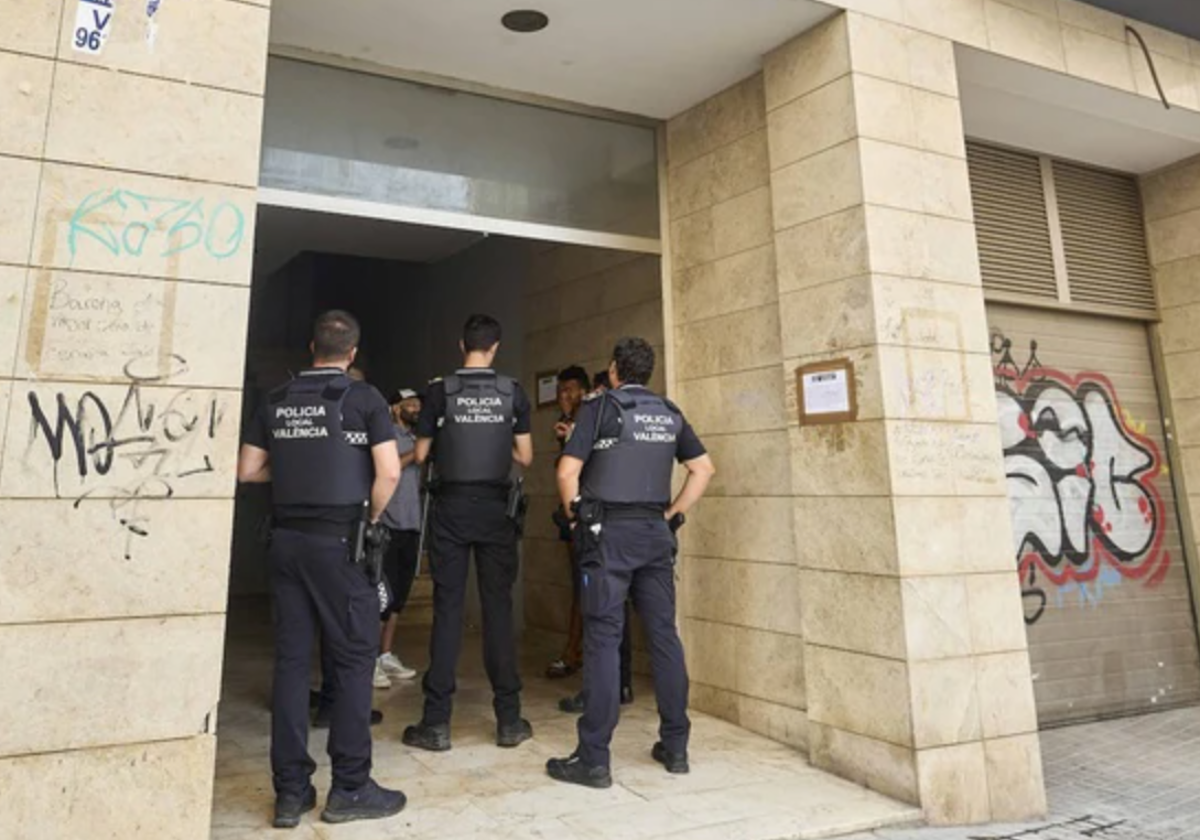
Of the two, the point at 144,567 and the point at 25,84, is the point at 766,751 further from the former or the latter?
the point at 25,84

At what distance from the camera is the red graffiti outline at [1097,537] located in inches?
209

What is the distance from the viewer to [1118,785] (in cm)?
406

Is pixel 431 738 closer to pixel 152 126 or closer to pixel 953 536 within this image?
pixel 953 536

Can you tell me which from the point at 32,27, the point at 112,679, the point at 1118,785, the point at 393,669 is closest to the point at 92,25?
the point at 32,27

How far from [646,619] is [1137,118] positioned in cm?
489

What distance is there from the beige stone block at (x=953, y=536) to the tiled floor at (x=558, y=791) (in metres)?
1.09

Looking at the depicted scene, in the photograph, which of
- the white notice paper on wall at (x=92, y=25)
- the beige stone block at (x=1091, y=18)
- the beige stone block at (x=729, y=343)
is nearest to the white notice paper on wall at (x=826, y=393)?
the beige stone block at (x=729, y=343)

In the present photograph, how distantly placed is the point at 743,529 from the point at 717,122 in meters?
2.50

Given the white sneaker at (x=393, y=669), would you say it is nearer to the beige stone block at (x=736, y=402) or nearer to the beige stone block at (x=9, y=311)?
the beige stone block at (x=736, y=402)

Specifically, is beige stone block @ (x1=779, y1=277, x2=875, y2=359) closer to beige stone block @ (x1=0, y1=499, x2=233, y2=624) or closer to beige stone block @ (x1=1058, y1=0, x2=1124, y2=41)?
beige stone block @ (x1=1058, y1=0, x2=1124, y2=41)


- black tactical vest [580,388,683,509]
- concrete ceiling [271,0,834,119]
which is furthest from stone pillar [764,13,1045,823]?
black tactical vest [580,388,683,509]

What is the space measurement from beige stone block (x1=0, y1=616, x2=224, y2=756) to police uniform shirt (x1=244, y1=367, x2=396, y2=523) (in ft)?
1.80

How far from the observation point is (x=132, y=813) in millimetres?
2371

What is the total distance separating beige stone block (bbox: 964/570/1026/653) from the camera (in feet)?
12.0
